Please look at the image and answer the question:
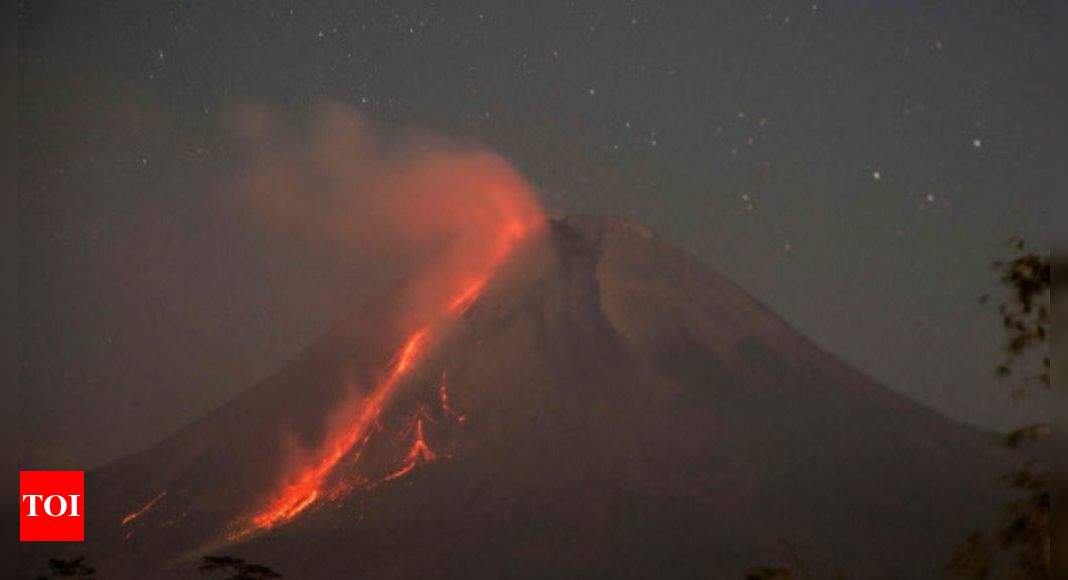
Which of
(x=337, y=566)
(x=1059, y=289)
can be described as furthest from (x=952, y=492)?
(x=1059, y=289)

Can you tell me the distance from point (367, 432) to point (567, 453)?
10.1 meters

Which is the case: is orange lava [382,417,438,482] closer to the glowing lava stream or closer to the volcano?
the glowing lava stream

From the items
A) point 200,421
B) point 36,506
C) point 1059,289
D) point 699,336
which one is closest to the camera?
point 1059,289

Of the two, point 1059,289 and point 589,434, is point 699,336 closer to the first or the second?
point 589,434

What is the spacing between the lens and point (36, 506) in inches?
845

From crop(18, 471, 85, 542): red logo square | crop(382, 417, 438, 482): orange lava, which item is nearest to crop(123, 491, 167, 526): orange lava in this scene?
crop(382, 417, 438, 482): orange lava

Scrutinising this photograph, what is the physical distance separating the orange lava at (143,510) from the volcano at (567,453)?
16 centimetres

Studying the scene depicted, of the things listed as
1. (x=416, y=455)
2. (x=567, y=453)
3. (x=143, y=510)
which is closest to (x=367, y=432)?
(x=416, y=455)

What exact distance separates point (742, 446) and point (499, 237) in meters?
22.8

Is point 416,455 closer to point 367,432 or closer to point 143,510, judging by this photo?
point 367,432

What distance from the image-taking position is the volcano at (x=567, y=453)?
153ft

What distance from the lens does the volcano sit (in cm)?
4662

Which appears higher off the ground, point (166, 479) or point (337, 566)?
point (166, 479)

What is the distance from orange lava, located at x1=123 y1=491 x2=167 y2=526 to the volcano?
16cm
